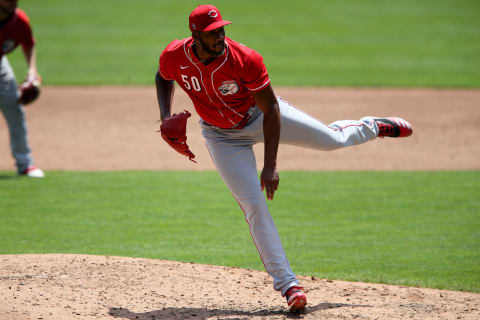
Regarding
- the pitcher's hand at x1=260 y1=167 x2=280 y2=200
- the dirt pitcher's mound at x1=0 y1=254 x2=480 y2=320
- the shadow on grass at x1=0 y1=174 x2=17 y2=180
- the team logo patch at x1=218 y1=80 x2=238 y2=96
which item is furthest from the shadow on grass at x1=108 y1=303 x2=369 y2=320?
the shadow on grass at x1=0 y1=174 x2=17 y2=180

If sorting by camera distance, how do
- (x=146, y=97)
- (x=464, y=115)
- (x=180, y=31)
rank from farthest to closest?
1. (x=180, y=31)
2. (x=146, y=97)
3. (x=464, y=115)

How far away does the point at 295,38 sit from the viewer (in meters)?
19.6

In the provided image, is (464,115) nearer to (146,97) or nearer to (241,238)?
(146,97)

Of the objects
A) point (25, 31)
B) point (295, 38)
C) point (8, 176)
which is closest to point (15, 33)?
point (25, 31)

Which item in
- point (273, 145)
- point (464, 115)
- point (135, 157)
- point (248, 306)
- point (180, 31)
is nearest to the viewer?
point (273, 145)

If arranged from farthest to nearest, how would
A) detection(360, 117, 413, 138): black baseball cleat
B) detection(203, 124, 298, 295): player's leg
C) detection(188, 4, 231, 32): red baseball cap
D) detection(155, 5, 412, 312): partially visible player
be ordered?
detection(360, 117, 413, 138): black baseball cleat
detection(203, 124, 298, 295): player's leg
detection(155, 5, 412, 312): partially visible player
detection(188, 4, 231, 32): red baseball cap

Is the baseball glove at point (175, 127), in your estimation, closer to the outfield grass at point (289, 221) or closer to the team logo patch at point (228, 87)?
the team logo patch at point (228, 87)

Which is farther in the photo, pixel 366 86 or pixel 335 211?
pixel 366 86

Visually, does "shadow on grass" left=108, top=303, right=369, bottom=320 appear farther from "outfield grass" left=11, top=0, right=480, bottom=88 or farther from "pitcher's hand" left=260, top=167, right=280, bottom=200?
"outfield grass" left=11, top=0, right=480, bottom=88

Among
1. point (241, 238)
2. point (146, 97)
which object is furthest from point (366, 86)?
point (241, 238)

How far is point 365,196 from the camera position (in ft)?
26.3

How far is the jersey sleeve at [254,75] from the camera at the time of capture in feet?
14.1

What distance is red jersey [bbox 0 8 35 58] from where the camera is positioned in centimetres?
820

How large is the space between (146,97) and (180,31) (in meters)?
6.04
